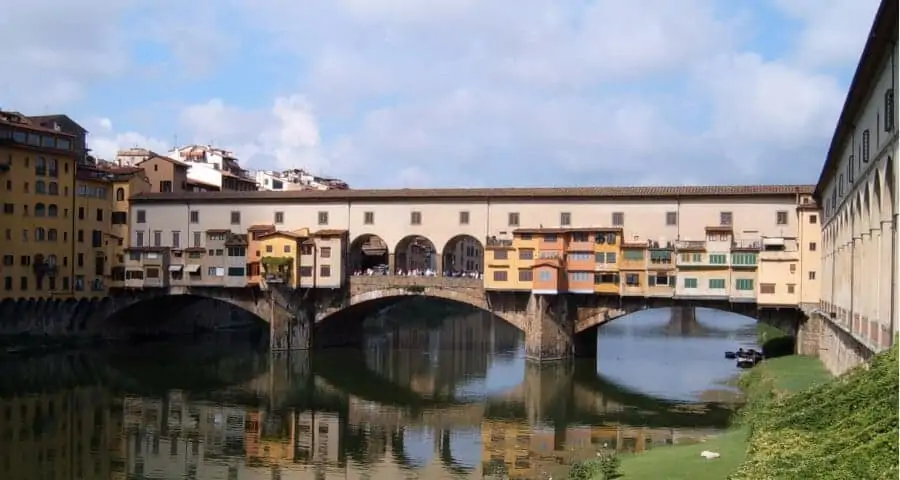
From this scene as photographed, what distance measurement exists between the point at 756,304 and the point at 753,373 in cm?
562

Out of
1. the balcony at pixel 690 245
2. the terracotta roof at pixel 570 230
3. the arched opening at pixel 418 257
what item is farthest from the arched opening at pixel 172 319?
the balcony at pixel 690 245

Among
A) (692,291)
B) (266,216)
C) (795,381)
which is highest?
(266,216)

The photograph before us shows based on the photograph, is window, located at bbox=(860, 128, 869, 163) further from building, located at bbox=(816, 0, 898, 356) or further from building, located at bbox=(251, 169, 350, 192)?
building, located at bbox=(251, 169, 350, 192)

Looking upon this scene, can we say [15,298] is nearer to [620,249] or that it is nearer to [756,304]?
[620,249]

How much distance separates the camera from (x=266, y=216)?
48312mm

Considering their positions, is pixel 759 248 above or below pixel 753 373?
above

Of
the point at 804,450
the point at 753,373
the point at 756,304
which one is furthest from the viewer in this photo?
the point at 756,304

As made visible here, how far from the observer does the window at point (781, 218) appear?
39688 millimetres

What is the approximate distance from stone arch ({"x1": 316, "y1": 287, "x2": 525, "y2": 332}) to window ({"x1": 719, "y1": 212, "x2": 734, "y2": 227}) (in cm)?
1008

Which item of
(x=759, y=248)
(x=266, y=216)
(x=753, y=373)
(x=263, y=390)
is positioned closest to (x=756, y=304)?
(x=759, y=248)

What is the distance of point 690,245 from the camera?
1576 inches

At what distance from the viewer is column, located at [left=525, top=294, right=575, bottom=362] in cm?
4103

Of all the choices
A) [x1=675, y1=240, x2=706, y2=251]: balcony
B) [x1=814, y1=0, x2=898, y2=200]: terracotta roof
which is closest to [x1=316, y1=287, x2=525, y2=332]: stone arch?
[x1=675, y1=240, x2=706, y2=251]: balcony

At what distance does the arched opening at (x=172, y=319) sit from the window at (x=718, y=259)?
24.7 meters
